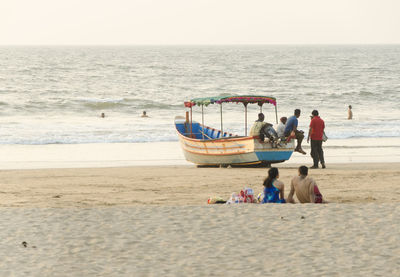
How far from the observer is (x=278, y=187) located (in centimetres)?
1068

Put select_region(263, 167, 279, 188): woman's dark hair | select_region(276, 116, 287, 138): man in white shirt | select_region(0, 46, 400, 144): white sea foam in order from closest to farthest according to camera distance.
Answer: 1. select_region(263, 167, 279, 188): woman's dark hair
2. select_region(276, 116, 287, 138): man in white shirt
3. select_region(0, 46, 400, 144): white sea foam

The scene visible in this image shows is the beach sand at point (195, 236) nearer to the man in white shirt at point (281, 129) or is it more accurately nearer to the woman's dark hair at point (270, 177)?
the woman's dark hair at point (270, 177)

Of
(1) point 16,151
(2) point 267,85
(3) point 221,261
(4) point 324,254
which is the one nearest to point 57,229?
(3) point 221,261

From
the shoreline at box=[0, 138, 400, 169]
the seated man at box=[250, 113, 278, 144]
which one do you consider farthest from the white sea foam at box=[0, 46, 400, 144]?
the seated man at box=[250, 113, 278, 144]

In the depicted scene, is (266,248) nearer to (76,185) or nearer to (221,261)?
(221,261)

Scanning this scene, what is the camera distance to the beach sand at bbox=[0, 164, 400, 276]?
720 centimetres

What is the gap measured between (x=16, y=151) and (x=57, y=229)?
47.6ft

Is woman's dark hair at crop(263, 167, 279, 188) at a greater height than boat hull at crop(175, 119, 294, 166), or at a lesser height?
greater

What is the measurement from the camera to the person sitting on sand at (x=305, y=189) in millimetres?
10586

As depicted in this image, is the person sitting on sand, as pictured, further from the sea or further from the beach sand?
the sea

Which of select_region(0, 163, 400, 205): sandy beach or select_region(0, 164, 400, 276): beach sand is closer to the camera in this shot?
select_region(0, 164, 400, 276): beach sand

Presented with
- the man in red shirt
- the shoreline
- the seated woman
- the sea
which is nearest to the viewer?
the seated woman

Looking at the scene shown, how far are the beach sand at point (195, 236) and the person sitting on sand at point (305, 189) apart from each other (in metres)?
0.48

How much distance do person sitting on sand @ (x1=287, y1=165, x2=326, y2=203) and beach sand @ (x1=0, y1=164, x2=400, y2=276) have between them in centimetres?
48
